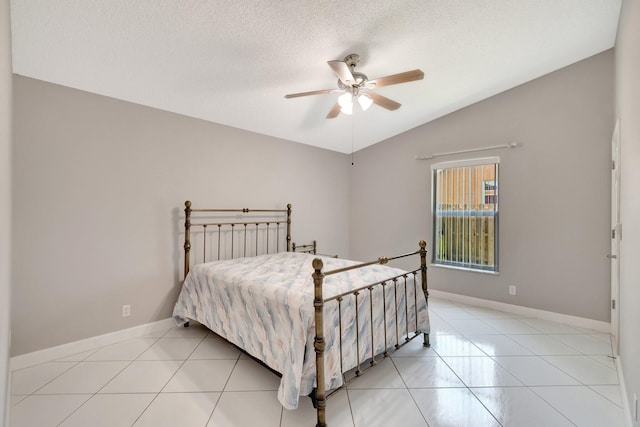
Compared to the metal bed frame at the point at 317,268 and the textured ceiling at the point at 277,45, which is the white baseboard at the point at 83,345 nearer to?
the metal bed frame at the point at 317,268

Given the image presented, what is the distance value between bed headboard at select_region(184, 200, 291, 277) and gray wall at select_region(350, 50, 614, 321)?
2.16 metres

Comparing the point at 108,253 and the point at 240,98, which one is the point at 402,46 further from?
the point at 108,253

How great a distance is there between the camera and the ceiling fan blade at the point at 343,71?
2.04 m

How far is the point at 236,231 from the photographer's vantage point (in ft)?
12.1

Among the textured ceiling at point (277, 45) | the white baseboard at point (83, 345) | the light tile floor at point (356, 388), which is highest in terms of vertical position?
the textured ceiling at point (277, 45)

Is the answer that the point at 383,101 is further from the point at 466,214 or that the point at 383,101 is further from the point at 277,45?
the point at 466,214

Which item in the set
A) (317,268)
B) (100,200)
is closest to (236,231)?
(100,200)

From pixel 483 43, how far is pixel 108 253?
397cm

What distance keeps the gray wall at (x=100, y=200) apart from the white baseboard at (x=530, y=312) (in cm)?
322

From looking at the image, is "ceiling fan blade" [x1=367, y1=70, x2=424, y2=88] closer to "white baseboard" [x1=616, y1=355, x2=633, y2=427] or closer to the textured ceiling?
the textured ceiling

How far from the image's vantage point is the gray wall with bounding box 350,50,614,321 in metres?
3.04

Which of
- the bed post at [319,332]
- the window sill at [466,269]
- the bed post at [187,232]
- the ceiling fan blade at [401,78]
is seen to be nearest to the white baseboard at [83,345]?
the bed post at [187,232]

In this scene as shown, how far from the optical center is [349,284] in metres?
2.26

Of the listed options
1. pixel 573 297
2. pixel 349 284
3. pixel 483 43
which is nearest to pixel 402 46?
pixel 483 43
